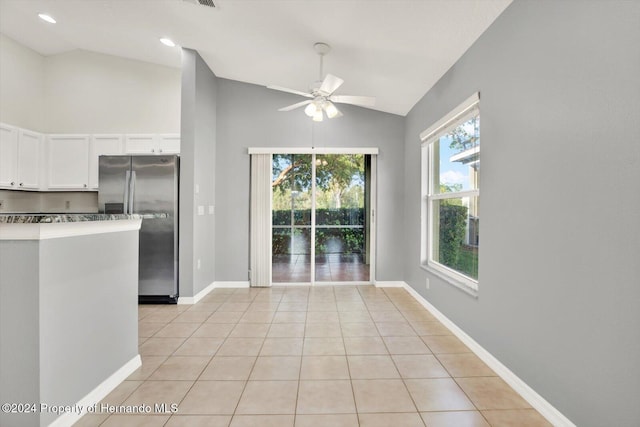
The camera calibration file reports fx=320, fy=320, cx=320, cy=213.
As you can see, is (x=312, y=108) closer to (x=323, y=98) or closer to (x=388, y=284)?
(x=323, y=98)

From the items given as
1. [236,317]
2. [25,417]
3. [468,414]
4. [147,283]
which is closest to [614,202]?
[468,414]

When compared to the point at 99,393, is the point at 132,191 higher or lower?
higher

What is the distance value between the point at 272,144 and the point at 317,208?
3.98 feet

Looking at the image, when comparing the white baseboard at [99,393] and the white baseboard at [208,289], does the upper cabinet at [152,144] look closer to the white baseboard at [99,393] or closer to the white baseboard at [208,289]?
the white baseboard at [208,289]

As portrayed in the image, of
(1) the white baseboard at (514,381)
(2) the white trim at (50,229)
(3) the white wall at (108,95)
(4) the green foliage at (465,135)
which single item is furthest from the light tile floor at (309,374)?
(3) the white wall at (108,95)

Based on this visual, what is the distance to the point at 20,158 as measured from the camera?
4359 millimetres

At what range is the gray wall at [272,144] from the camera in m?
4.88

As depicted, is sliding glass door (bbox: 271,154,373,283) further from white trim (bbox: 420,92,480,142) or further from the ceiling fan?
the ceiling fan

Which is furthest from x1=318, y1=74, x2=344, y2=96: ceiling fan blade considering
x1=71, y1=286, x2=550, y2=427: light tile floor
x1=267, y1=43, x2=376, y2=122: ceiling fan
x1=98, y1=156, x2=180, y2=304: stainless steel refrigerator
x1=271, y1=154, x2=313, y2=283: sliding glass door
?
x1=71, y1=286, x2=550, y2=427: light tile floor

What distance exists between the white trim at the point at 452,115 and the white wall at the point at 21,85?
18.4 ft

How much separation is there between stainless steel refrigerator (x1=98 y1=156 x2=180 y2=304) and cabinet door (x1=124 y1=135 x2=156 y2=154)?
1.82 ft

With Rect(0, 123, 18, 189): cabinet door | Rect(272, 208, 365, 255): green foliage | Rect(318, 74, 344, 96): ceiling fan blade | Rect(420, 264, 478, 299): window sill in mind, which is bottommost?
Rect(420, 264, 478, 299): window sill

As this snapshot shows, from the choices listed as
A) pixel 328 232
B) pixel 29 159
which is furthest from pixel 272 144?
pixel 29 159

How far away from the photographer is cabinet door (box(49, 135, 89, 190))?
4633 millimetres
